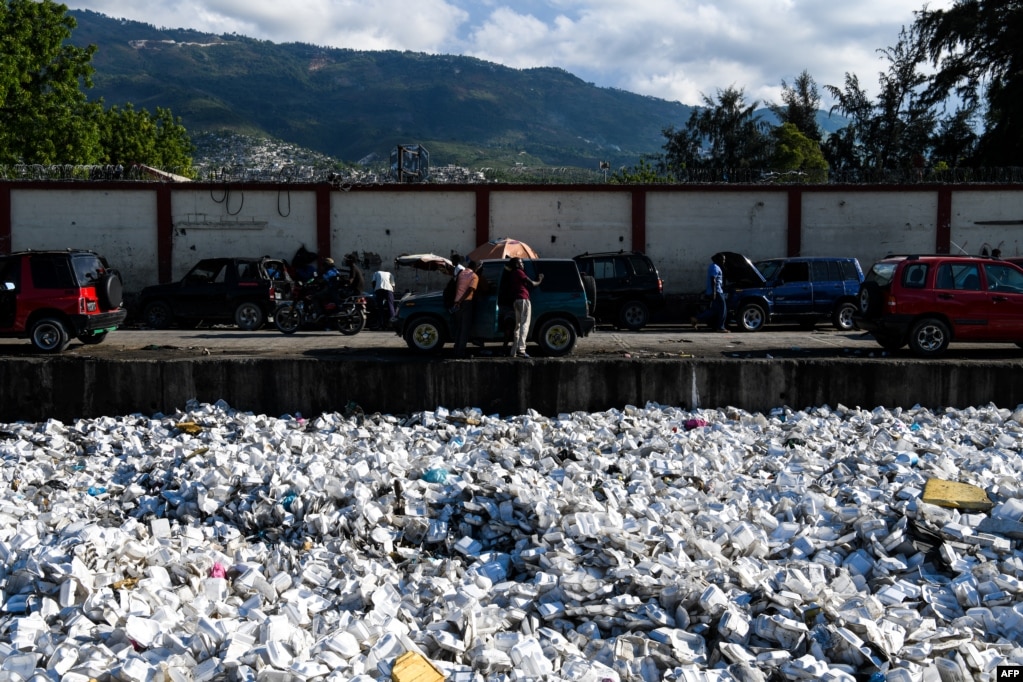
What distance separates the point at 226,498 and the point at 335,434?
2.62 metres

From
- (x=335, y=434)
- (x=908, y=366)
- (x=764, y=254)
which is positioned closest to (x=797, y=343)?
(x=908, y=366)

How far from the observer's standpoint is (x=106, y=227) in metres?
25.3

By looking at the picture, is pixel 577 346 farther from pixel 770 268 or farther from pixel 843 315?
pixel 843 315

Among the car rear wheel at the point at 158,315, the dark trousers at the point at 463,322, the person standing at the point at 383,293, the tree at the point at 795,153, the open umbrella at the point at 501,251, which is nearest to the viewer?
the dark trousers at the point at 463,322

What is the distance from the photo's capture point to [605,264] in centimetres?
2086

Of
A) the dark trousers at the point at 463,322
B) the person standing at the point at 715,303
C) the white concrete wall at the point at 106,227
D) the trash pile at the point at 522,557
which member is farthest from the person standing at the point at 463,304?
the white concrete wall at the point at 106,227

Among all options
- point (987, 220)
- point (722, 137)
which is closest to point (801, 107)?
point (722, 137)

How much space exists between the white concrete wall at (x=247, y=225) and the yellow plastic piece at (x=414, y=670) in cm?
2088

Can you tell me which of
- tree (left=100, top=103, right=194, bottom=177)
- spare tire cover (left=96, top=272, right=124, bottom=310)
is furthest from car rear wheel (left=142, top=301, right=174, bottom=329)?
tree (left=100, top=103, right=194, bottom=177)

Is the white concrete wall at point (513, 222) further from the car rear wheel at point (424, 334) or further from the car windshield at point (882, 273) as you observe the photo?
the car rear wheel at point (424, 334)

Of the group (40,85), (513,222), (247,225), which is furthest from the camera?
(40,85)

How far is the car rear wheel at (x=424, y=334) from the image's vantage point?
14.0 meters

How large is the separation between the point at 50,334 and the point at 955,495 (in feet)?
41.7

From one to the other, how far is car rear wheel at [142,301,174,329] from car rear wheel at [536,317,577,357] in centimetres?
1009
